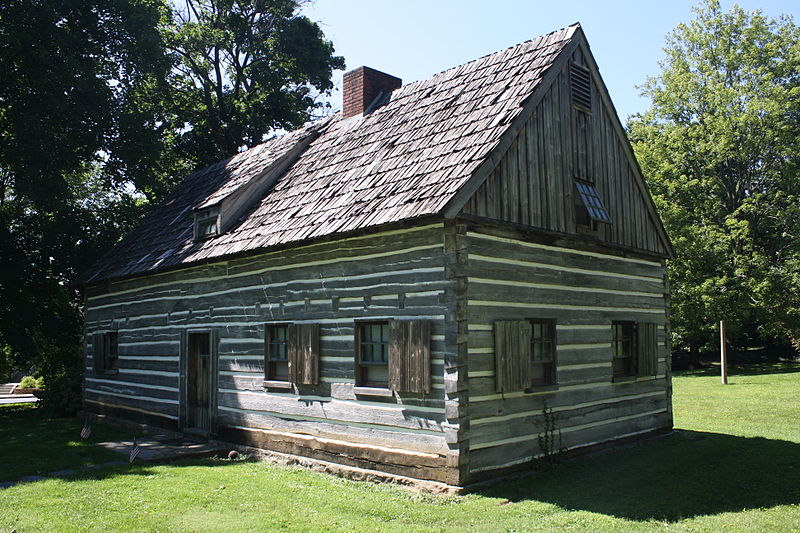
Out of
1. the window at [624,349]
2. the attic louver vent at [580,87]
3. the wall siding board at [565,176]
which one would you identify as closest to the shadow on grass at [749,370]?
the window at [624,349]

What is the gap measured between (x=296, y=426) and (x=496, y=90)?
690 cm

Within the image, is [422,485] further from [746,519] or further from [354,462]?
[746,519]

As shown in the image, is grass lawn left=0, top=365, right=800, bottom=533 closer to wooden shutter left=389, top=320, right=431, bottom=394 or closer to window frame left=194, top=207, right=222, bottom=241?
wooden shutter left=389, top=320, right=431, bottom=394

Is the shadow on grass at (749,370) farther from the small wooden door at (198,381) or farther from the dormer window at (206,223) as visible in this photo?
the dormer window at (206,223)

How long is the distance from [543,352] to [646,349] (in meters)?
3.57

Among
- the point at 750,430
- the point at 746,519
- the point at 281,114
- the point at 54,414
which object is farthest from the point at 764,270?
the point at 54,414

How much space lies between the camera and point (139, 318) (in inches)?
658

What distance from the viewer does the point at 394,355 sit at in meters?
9.81

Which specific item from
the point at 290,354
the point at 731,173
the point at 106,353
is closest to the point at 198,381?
the point at 290,354

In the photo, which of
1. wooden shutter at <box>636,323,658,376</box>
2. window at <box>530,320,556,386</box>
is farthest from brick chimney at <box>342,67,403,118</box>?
wooden shutter at <box>636,323,658,376</box>

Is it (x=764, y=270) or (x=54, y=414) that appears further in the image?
→ (x=764, y=270)

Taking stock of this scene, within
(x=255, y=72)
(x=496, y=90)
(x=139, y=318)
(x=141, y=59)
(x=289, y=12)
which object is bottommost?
(x=139, y=318)

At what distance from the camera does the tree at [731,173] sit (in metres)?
31.2

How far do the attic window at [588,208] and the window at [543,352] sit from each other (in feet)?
6.79
